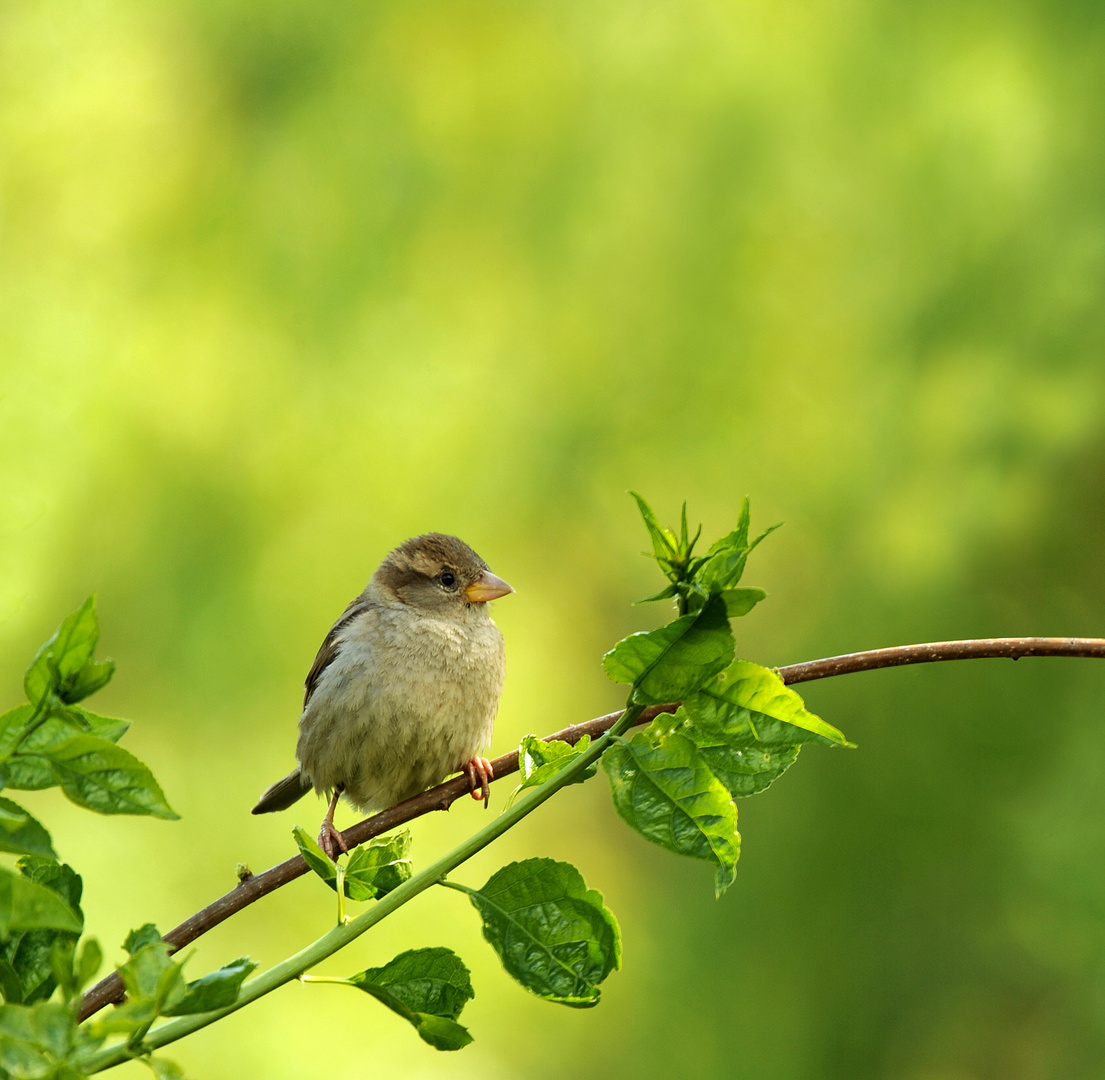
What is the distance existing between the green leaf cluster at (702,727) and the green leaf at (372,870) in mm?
315

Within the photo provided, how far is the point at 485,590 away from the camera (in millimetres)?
4250

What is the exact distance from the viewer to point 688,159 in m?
8.49

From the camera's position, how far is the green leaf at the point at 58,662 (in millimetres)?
936

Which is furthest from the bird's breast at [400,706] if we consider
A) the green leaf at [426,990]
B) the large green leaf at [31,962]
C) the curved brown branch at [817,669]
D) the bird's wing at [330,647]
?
the large green leaf at [31,962]

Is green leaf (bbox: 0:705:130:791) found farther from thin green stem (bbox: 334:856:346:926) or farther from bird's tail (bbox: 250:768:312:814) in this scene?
bird's tail (bbox: 250:768:312:814)

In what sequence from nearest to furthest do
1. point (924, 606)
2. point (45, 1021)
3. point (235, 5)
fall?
point (45, 1021) < point (924, 606) < point (235, 5)

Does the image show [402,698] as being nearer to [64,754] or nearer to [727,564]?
[727,564]

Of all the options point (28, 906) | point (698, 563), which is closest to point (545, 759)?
point (698, 563)

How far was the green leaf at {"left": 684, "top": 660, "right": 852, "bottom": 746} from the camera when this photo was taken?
1.12m

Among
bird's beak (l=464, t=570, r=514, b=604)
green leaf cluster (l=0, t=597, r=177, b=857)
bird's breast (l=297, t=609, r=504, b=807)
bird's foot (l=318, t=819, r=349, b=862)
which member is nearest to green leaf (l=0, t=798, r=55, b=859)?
green leaf cluster (l=0, t=597, r=177, b=857)

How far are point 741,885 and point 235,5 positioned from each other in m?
6.87

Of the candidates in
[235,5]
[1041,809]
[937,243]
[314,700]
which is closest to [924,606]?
[1041,809]

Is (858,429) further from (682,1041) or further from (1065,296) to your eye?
(682,1041)

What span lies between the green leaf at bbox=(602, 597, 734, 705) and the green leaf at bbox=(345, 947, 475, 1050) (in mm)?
314
